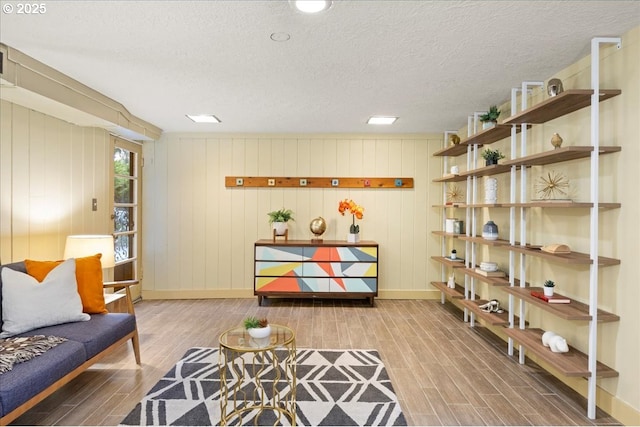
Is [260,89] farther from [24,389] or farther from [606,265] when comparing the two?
[606,265]

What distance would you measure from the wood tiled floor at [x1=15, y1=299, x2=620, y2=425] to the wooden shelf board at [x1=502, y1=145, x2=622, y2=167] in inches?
67.8

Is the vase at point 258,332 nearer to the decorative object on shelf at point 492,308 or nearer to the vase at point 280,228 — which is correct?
the decorative object on shelf at point 492,308

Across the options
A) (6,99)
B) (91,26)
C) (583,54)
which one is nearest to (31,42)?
(91,26)

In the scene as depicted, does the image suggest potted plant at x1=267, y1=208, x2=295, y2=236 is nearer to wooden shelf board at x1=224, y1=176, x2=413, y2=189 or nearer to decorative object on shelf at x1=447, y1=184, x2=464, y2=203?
wooden shelf board at x1=224, y1=176, x2=413, y2=189

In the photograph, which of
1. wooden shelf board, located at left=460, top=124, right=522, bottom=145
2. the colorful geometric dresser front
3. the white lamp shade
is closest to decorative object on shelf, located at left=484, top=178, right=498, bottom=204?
wooden shelf board, located at left=460, top=124, right=522, bottom=145

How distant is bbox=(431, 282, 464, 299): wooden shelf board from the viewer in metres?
4.12

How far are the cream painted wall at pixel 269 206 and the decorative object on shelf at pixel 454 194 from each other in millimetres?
325

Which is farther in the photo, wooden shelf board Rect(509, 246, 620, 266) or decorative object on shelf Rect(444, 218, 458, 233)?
decorative object on shelf Rect(444, 218, 458, 233)

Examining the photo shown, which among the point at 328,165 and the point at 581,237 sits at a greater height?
the point at 328,165

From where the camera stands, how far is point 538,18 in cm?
204

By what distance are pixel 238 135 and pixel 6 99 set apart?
2.72 m

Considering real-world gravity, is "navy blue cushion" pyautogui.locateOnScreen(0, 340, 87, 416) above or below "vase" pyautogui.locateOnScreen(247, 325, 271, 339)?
below

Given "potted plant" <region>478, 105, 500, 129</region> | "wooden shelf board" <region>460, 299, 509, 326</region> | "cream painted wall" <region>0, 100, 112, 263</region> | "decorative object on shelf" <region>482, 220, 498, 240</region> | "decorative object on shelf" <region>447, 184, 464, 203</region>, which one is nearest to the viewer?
"cream painted wall" <region>0, 100, 112, 263</region>

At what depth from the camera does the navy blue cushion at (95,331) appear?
231 cm
